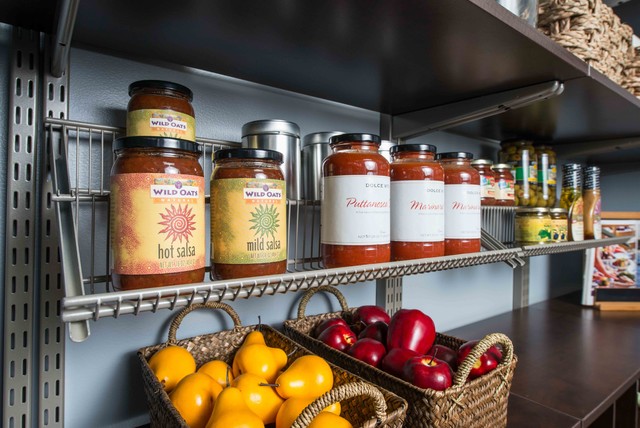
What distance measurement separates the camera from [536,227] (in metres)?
1.14

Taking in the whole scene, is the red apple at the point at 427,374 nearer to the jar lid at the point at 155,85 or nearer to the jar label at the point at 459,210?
the jar label at the point at 459,210

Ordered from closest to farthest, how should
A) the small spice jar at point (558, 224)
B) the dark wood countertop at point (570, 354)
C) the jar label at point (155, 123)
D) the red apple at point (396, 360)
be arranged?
the jar label at point (155, 123) → the red apple at point (396, 360) → the dark wood countertop at point (570, 354) → the small spice jar at point (558, 224)

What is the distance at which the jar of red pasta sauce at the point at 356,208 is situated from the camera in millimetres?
622

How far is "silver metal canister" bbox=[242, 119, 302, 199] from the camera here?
711 mm

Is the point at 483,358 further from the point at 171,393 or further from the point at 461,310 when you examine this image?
the point at 461,310

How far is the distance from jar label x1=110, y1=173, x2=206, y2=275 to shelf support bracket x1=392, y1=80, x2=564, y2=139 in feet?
2.42

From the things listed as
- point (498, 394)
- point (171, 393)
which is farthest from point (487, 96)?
point (171, 393)

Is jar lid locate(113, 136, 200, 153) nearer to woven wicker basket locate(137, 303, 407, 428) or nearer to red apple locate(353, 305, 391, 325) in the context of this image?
woven wicker basket locate(137, 303, 407, 428)

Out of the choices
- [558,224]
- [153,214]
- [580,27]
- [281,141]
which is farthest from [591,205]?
[153,214]

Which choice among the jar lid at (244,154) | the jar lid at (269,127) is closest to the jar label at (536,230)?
the jar lid at (269,127)

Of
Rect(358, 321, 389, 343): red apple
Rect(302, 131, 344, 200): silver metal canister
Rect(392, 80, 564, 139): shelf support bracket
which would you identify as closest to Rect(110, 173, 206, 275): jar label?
Rect(302, 131, 344, 200): silver metal canister

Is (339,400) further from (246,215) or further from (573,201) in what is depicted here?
(573,201)

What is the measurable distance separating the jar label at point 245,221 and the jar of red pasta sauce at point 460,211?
0.40 metres

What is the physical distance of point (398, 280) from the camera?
1.14 metres
